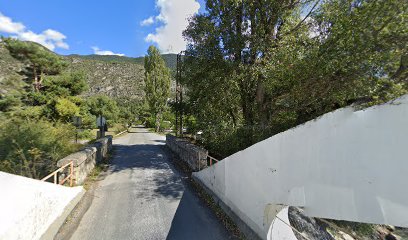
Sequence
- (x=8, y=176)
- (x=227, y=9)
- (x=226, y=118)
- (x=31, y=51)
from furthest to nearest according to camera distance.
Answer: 1. (x=31, y=51)
2. (x=226, y=118)
3. (x=227, y=9)
4. (x=8, y=176)

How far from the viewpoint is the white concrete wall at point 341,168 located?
93.8 inches

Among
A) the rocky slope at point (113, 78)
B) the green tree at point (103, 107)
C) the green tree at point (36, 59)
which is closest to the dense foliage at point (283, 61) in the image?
the green tree at point (36, 59)

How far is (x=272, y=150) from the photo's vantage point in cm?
418

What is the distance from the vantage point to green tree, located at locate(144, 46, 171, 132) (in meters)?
38.7

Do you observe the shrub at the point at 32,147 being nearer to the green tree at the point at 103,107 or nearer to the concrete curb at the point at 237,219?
the concrete curb at the point at 237,219

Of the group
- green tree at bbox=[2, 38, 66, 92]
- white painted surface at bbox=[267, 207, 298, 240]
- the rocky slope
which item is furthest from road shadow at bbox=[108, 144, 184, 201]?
the rocky slope

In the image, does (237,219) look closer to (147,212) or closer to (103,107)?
(147,212)

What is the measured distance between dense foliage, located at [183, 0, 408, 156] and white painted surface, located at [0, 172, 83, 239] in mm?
4825

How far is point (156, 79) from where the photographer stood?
38.9 meters

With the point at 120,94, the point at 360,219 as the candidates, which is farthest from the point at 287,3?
the point at 120,94

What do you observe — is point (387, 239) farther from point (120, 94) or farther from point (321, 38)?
point (120, 94)

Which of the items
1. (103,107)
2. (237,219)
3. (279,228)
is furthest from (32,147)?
(103,107)

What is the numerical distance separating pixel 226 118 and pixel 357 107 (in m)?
9.31

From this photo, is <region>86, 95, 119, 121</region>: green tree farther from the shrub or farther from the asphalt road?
the asphalt road
